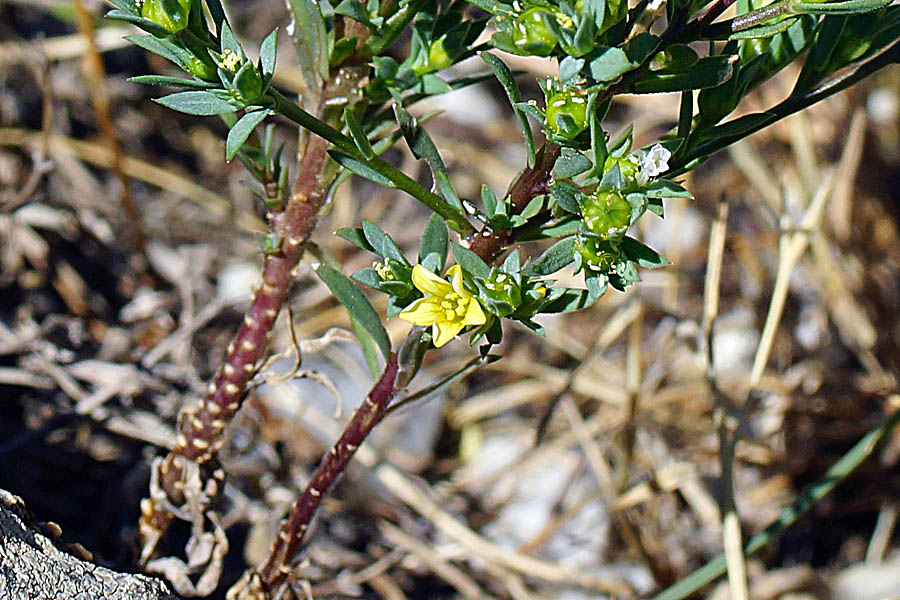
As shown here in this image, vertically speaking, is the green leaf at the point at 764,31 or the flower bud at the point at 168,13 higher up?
the green leaf at the point at 764,31

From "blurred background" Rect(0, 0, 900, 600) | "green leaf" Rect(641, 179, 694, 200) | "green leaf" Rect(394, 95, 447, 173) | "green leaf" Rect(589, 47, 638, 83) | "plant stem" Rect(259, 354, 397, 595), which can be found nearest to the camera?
"green leaf" Rect(589, 47, 638, 83)

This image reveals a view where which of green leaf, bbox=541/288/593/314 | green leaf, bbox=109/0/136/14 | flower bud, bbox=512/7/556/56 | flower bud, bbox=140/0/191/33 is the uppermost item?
flower bud, bbox=512/7/556/56

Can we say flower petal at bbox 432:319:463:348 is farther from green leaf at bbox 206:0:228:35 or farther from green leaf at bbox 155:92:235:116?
green leaf at bbox 206:0:228:35

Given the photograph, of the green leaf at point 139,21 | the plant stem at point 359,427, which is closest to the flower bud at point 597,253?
the plant stem at point 359,427

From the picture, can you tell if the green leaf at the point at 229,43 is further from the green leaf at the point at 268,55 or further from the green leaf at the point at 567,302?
the green leaf at the point at 567,302

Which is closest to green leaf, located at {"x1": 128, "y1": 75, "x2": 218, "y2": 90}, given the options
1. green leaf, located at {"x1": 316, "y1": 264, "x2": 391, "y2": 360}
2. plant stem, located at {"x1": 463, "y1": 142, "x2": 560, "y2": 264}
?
green leaf, located at {"x1": 316, "y1": 264, "x2": 391, "y2": 360}
